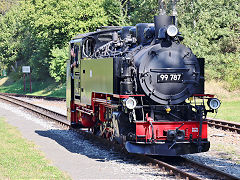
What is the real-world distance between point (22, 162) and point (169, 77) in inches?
152

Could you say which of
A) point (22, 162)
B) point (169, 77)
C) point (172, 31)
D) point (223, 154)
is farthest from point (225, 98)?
point (22, 162)

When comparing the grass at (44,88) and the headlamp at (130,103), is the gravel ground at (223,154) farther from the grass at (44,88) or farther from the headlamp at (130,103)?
the grass at (44,88)

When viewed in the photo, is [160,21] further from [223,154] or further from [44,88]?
[44,88]

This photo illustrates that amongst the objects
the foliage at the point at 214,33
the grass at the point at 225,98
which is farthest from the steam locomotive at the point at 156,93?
the foliage at the point at 214,33

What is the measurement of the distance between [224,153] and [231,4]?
2149cm

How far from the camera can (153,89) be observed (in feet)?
32.6

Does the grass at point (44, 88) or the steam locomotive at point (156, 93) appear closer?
the steam locomotive at point (156, 93)

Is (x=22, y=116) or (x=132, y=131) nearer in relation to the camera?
(x=132, y=131)

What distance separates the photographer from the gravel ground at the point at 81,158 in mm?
8891

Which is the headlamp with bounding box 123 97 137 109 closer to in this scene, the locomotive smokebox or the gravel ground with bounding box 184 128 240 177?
the locomotive smokebox

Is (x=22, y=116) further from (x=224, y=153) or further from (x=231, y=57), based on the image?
(x=231, y=57)

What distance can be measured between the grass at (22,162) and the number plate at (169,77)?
3.09 metres

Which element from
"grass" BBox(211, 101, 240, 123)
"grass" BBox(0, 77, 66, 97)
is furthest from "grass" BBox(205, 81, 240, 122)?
"grass" BBox(0, 77, 66, 97)

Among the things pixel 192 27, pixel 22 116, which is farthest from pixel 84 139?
pixel 192 27
